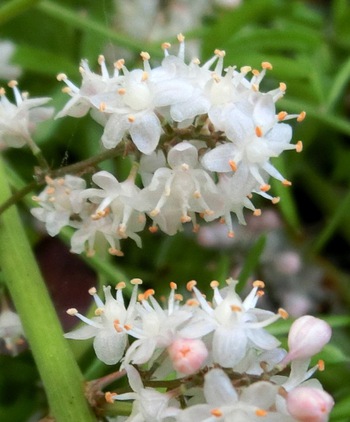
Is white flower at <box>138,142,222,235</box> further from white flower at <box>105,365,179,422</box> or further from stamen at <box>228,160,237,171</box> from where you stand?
white flower at <box>105,365,179,422</box>

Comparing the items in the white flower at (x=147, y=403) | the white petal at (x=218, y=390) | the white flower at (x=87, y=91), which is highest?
the white flower at (x=87, y=91)

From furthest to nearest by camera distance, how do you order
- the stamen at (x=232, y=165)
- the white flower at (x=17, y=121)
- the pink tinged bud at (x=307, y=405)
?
the white flower at (x=17, y=121) → the stamen at (x=232, y=165) → the pink tinged bud at (x=307, y=405)

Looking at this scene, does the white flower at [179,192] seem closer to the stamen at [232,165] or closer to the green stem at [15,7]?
the stamen at [232,165]

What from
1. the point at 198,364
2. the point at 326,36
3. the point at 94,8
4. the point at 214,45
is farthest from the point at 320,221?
the point at 198,364

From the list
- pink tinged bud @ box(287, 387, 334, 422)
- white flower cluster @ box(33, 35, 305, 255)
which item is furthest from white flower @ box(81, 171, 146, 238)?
pink tinged bud @ box(287, 387, 334, 422)

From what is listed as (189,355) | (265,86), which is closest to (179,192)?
(189,355)

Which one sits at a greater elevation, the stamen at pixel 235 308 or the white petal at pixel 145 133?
the white petal at pixel 145 133

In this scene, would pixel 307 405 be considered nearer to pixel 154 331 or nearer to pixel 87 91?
pixel 154 331

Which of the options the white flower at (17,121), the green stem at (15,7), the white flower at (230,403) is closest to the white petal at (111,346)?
the white flower at (230,403)
